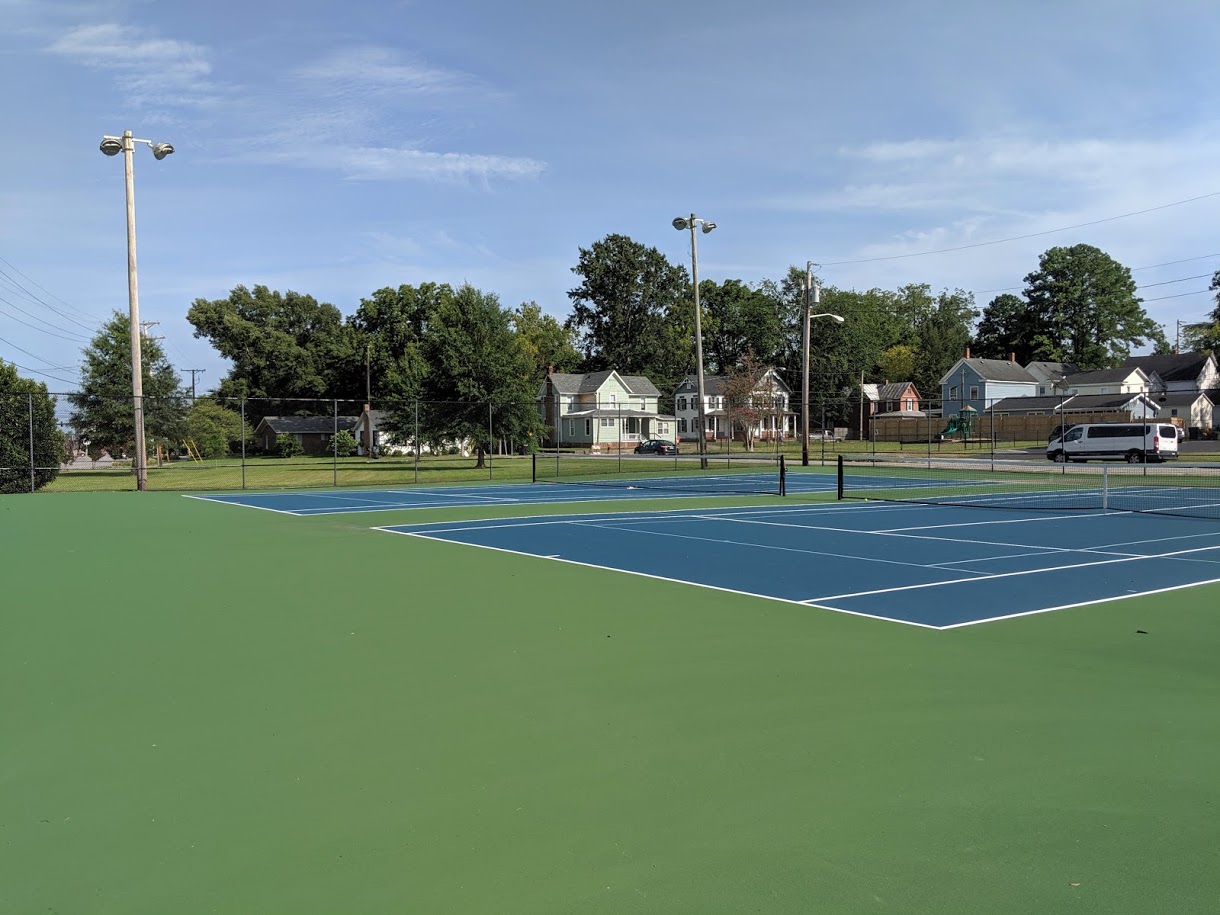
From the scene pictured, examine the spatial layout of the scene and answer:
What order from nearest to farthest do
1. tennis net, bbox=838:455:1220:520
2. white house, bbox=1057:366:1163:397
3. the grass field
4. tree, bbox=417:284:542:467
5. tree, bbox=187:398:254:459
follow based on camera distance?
the grass field < tennis net, bbox=838:455:1220:520 < tree, bbox=417:284:542:467 < tree, bbox=187:398:254:459 < white house, bbox=1057:366:1163:397

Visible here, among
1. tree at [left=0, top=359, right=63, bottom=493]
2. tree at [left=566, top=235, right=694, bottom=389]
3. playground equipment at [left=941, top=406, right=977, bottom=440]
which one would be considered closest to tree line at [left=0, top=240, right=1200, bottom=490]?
tree at [left=566, top=235, right=694, bottom=389]

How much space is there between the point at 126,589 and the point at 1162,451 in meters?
42.4

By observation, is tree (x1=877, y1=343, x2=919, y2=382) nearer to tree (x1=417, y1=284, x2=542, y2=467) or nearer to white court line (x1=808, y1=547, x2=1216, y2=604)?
tree (x1=417, y1=284, x2=542, y2=467)

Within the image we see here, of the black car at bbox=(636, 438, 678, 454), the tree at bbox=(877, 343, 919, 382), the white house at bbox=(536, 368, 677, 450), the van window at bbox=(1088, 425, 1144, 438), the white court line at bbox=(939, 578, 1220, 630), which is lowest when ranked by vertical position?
the white court line at bbox=(939, 578, 1220, 630)

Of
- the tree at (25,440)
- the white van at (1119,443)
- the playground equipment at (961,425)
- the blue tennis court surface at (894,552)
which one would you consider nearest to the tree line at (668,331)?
the playground equipment at (961,425)

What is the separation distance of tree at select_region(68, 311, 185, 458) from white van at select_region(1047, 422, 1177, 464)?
129ft

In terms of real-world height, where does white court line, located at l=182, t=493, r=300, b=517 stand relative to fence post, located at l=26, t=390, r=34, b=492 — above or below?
below

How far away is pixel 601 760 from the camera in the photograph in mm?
4652

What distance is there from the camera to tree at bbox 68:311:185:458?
42.7 m

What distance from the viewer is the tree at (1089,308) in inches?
3787

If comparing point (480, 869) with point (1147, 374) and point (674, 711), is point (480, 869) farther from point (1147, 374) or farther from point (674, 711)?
point (1147, 374)

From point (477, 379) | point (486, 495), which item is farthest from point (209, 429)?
point (486, 495)

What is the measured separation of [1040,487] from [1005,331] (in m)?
87.8

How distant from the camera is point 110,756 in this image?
4.70 meters
